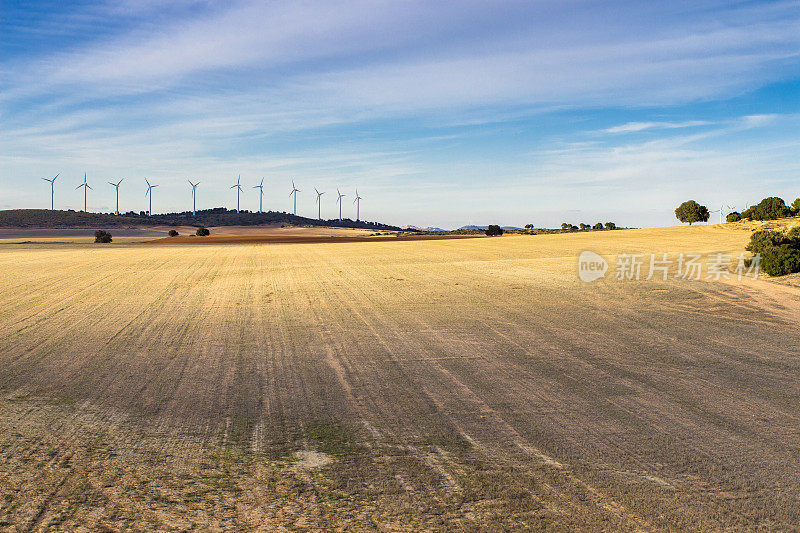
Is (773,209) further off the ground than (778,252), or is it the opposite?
(773,209)

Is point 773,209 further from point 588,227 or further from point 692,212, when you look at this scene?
point 588,227

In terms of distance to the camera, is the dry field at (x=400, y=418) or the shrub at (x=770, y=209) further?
the shrub at (x=770, y=209)

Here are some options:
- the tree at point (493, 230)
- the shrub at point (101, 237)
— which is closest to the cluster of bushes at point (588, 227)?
the tree at point (493, 230)

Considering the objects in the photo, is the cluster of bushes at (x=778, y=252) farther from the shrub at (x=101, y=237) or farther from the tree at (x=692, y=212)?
the shrub at (x=101, y=237)

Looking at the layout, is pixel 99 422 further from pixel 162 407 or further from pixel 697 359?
pixel 697 359

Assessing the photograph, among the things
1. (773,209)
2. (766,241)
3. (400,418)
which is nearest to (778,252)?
(766,241)

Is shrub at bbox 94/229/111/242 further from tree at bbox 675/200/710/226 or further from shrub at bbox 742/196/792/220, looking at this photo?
shrub at bbox 742/196/792/220

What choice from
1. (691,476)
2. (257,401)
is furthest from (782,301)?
(257,401)
